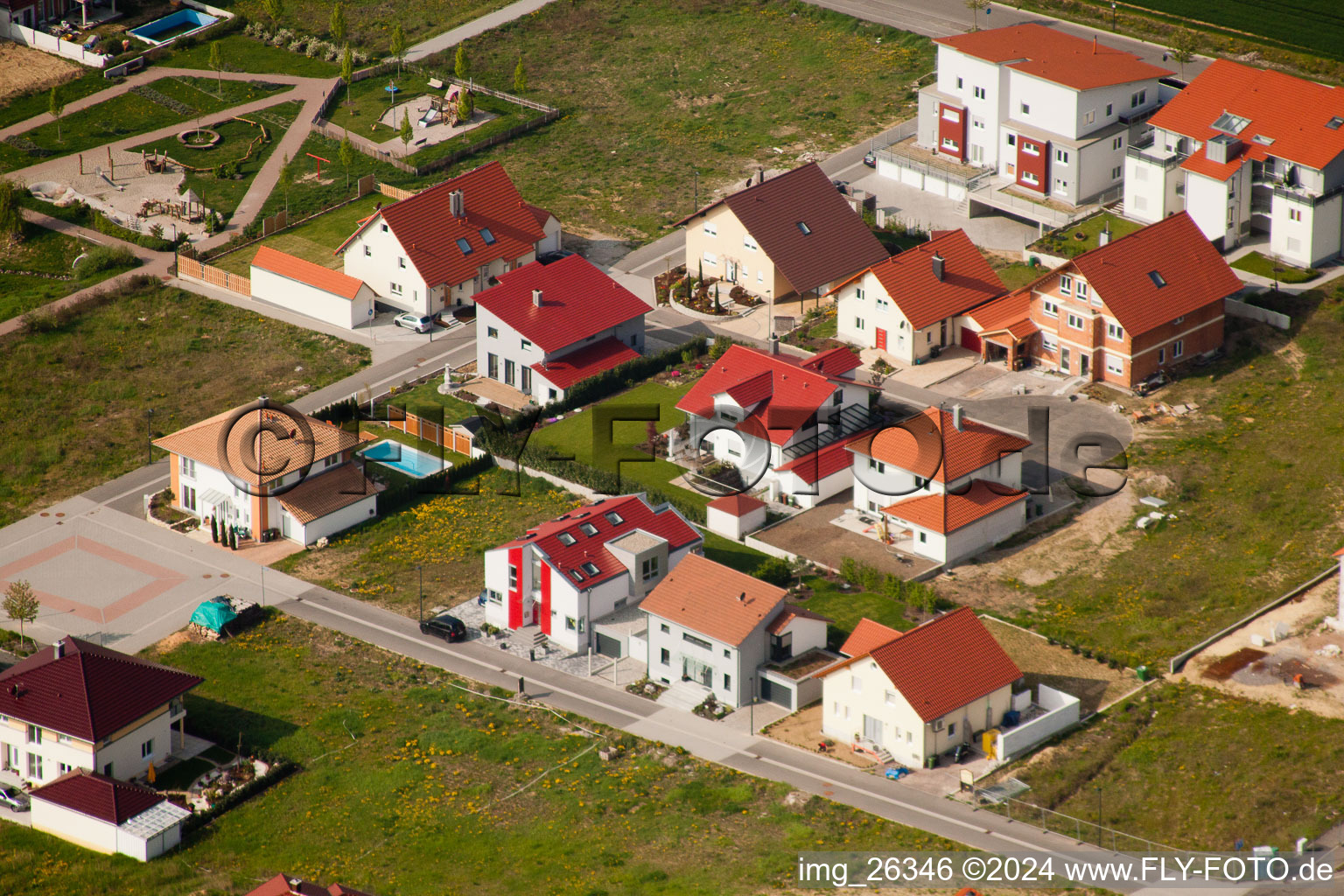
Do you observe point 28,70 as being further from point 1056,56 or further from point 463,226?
point 1056,56

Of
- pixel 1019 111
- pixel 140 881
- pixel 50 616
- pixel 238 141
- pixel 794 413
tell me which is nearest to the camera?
pixel 140 881

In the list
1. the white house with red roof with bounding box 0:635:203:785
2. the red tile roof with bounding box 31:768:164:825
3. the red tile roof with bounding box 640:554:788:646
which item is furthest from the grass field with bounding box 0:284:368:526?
the red tile roof with bounding box 640:554:788:646

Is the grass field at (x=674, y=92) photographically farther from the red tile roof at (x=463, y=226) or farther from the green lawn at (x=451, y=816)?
the green lawn at (x=451, y=816)

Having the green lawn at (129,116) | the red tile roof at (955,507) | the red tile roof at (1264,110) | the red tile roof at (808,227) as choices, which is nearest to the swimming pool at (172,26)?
the green lawn at (129,116)

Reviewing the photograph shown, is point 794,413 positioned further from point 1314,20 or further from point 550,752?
point 1314,20

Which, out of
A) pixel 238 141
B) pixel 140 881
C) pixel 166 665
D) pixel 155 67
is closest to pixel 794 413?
pixel 166 665

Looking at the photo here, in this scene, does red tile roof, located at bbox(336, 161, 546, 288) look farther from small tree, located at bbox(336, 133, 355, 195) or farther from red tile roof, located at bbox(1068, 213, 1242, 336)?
red tile roof, located at bbox(1068, 213, 1242, 336)
